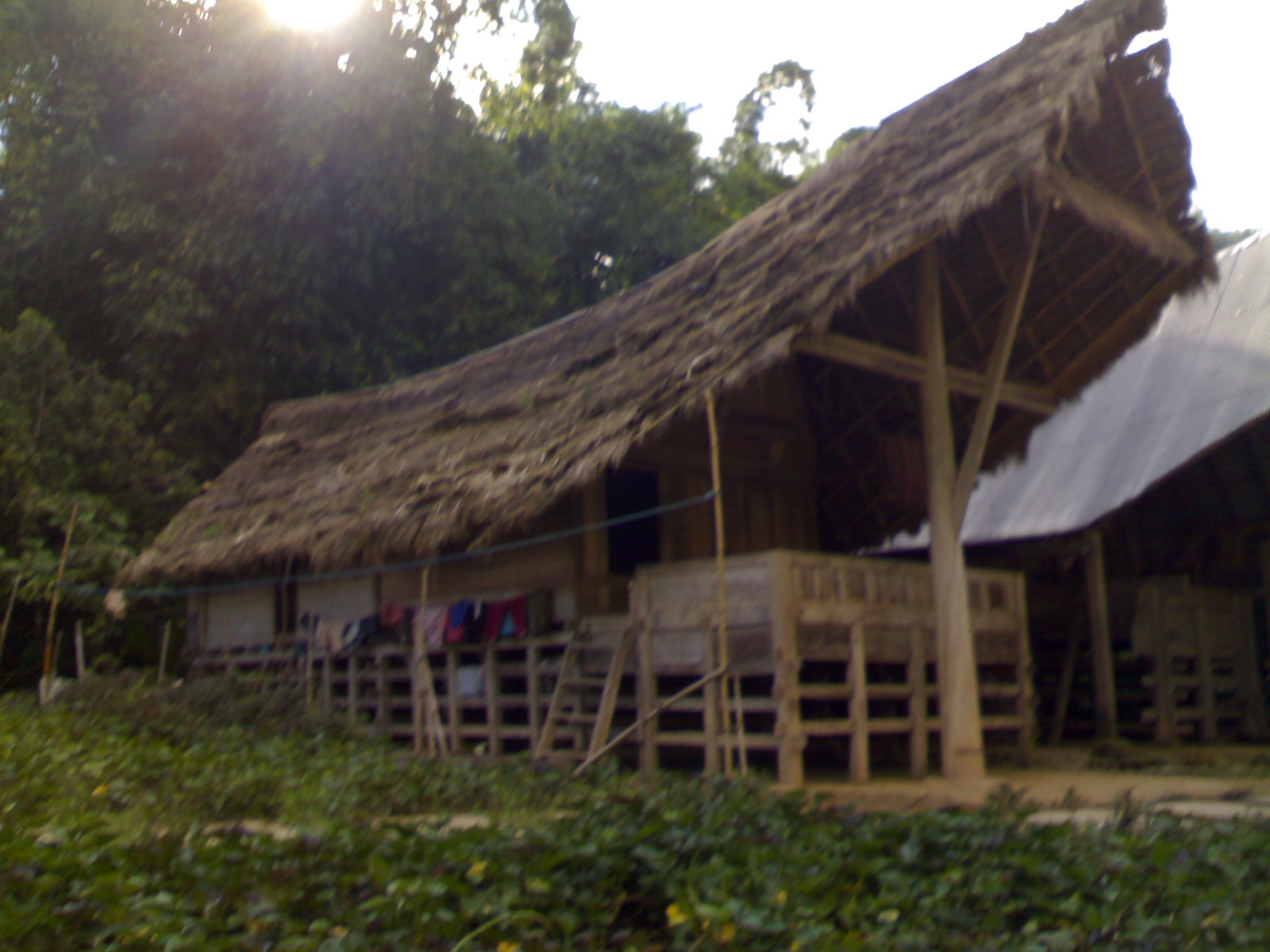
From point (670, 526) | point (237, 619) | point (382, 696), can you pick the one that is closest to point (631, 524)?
point (670, 526)

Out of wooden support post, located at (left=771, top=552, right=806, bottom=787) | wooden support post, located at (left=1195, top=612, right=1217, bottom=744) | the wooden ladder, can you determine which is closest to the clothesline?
wooden support post, located at (left=771, top=552, right=806, bottom=787)

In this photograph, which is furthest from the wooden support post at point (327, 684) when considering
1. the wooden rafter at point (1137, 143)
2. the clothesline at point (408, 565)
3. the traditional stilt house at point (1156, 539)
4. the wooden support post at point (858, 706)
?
the wooden rafter at point (1137, 143)

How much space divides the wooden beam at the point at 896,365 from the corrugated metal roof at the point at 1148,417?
4.15 ft

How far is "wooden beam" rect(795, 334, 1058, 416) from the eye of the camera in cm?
825

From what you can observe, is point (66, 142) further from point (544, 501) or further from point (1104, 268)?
point (1104, 268)

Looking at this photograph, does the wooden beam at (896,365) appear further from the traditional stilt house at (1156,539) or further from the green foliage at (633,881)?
the green foliage at (633,881)

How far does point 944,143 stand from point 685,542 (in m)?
3.86

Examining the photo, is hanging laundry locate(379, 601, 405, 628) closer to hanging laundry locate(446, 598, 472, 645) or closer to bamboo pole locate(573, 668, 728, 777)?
hanging laundry locate(446, 598, 472, 645)

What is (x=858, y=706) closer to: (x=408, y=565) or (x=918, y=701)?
(x=918, y=701)

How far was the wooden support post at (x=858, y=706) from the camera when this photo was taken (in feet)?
25.7

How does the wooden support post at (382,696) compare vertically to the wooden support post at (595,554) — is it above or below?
below

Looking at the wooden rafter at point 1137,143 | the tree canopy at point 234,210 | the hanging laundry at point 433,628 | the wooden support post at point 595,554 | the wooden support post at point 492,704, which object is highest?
the tree canopy at point 234,210

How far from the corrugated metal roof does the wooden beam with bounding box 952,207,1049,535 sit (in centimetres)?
281

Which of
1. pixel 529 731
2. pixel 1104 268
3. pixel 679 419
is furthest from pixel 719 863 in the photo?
pixel 1104 268
